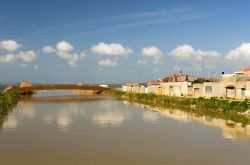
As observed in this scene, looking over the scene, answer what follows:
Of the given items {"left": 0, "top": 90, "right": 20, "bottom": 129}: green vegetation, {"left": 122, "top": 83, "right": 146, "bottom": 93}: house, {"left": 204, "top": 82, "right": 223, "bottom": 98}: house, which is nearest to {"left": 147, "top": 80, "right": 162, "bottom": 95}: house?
{"left": 122, "top": 83, "right": 146, "bottom": 93}: house

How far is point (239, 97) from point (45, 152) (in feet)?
98.3

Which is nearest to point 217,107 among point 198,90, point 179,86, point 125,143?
point 198,90

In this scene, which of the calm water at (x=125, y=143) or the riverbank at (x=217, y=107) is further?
the riverbank at (x=217, y=107)

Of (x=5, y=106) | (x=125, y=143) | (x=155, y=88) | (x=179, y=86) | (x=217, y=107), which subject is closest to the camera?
(x=125, y=143)

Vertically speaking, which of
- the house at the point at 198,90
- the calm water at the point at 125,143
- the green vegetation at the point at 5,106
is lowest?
the calm water at the point at 125,143

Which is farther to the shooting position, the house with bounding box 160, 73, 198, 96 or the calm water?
the house with bounding box 160, 73, 198, 96

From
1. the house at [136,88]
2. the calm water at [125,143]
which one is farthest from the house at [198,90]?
the house at [136,88]

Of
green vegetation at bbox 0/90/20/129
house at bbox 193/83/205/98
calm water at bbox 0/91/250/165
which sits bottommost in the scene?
calm water at bbox 0/91/250/165

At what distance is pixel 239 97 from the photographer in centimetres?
4500

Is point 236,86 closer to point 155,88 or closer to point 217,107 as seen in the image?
point 217,107

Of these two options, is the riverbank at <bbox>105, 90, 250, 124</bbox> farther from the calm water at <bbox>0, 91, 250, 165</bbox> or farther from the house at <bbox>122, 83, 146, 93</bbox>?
the house at <bbox>122, 83, 146, 93</bbox>

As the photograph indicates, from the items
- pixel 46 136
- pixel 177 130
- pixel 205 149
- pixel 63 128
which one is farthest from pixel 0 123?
pixel 205 149

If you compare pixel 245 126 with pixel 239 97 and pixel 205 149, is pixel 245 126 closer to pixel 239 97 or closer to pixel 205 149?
pixel 205 149

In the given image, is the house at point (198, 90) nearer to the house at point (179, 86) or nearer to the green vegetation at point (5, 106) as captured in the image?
the house at point (179, 86)
